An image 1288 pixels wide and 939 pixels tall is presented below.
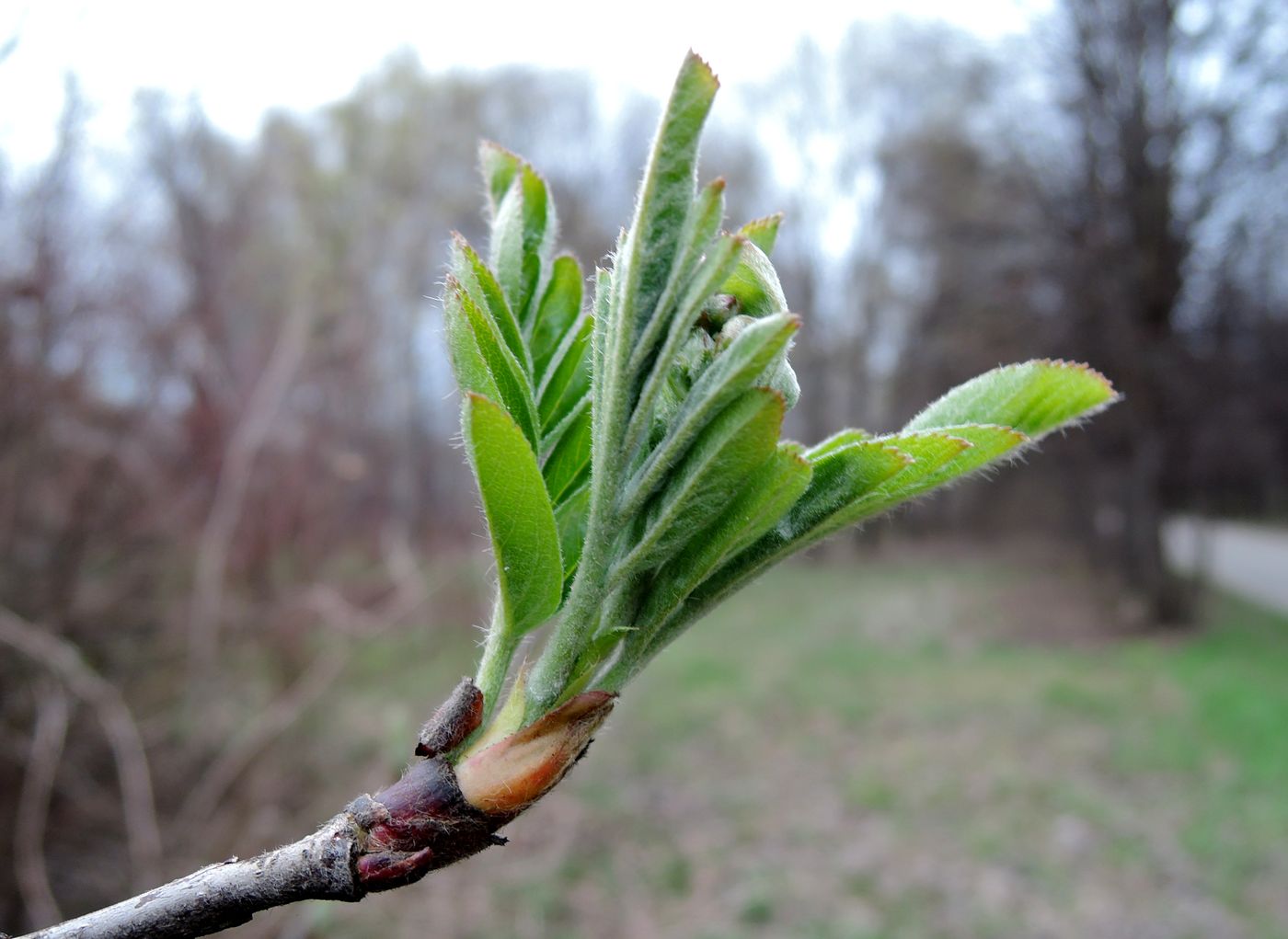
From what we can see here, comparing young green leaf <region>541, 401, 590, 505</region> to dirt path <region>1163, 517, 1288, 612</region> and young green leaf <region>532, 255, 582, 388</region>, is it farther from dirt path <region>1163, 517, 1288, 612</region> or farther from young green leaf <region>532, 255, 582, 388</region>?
dirt path <region>1163, 517, 1288, 612</region>

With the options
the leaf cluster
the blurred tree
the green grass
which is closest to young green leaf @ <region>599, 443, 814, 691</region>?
the leaf cluster

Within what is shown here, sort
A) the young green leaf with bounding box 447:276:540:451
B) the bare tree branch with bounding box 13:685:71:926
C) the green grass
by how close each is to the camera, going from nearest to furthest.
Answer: the young green leaf with bounding box 447:276:540:451
the bare tree branch with bounding box 13:685:71:926
the green grass

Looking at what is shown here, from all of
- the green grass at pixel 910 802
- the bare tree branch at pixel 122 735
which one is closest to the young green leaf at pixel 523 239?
the bare tree branch at pixel 122 735

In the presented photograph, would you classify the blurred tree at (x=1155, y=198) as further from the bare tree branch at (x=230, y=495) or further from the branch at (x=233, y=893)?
the branch at (x=233, y=893)

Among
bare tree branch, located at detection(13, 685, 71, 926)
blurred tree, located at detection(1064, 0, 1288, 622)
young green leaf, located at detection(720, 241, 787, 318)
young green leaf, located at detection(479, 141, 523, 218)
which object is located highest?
blurred tree, located at detection(1064, 0, 1288, 622)

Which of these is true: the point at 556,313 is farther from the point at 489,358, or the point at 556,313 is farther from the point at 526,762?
the point at 526,762

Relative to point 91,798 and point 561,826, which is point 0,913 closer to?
point 91,798
